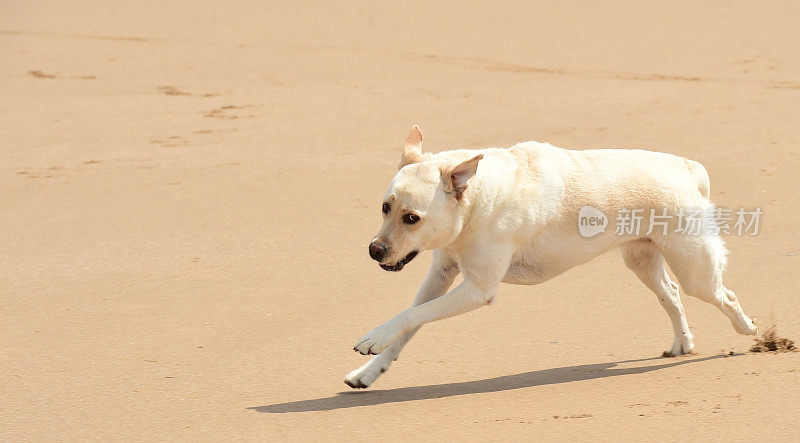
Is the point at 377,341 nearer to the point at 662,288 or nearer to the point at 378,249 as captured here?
the point at 378,249

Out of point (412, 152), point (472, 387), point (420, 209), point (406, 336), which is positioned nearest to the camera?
point (420, 209)

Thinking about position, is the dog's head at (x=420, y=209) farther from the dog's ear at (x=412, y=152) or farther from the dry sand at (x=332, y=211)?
the dry sand at (x=332, y=211)

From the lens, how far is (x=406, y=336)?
20.0 feet

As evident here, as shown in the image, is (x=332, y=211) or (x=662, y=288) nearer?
(x=662, y=288)

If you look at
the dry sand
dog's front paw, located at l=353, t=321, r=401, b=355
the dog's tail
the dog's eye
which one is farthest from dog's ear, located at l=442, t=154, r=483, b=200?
the dog's tail

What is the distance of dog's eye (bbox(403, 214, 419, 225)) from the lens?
5514 mm

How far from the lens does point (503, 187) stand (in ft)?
19.1

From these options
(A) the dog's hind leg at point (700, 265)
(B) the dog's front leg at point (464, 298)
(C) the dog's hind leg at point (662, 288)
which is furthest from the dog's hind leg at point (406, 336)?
(A) the dog's hind leg at point (700, 265)

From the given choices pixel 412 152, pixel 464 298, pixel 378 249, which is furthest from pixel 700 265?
pixel 378 249

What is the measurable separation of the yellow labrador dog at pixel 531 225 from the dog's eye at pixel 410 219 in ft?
0.03

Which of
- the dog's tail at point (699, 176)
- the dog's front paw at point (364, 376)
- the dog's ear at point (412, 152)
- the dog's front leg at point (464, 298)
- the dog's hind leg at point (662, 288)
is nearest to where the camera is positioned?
the dog's front leg at point (464, 298)

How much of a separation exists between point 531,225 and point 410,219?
738 millimetres

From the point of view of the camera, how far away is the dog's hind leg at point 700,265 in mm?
6234

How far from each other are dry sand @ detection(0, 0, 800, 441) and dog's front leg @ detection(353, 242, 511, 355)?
1.29ft
